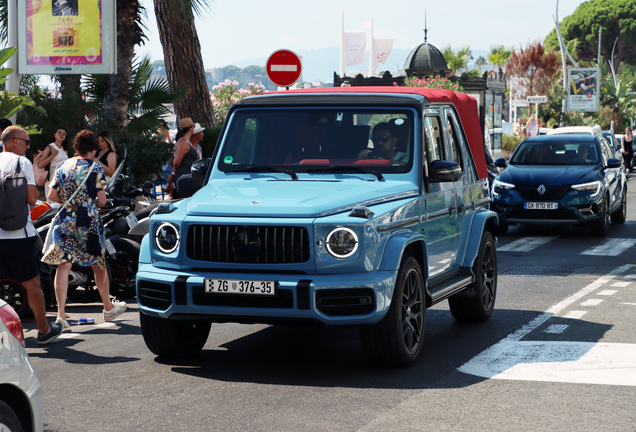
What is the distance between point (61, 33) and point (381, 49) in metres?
80.1

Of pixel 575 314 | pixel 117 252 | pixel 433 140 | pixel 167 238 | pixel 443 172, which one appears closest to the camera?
pixel 167 238

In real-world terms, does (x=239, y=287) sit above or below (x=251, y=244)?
below

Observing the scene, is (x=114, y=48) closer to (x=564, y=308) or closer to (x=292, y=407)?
(x=564, y=308)

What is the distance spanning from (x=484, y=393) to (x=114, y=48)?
11.0 m

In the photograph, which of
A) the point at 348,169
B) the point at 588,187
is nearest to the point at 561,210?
the point at 588,187

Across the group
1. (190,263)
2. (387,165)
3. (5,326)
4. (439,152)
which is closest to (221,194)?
(190,263)

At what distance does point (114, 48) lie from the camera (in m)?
15.1

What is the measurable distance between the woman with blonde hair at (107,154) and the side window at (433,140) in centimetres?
510

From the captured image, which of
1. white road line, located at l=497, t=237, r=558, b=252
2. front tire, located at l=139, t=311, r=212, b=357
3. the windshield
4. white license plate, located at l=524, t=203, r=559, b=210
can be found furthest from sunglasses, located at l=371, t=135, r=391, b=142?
white license plate, located at l=524, t=203, r=559, b=210

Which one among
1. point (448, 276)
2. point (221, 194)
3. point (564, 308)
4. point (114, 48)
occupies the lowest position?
point (564, 308)

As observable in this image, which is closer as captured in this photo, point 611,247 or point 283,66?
point 283,66

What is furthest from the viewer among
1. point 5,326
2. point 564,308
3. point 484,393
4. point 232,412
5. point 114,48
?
point 114,48

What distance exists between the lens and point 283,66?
45.8ft

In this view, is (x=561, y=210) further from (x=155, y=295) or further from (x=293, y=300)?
(x=155, y=295)
